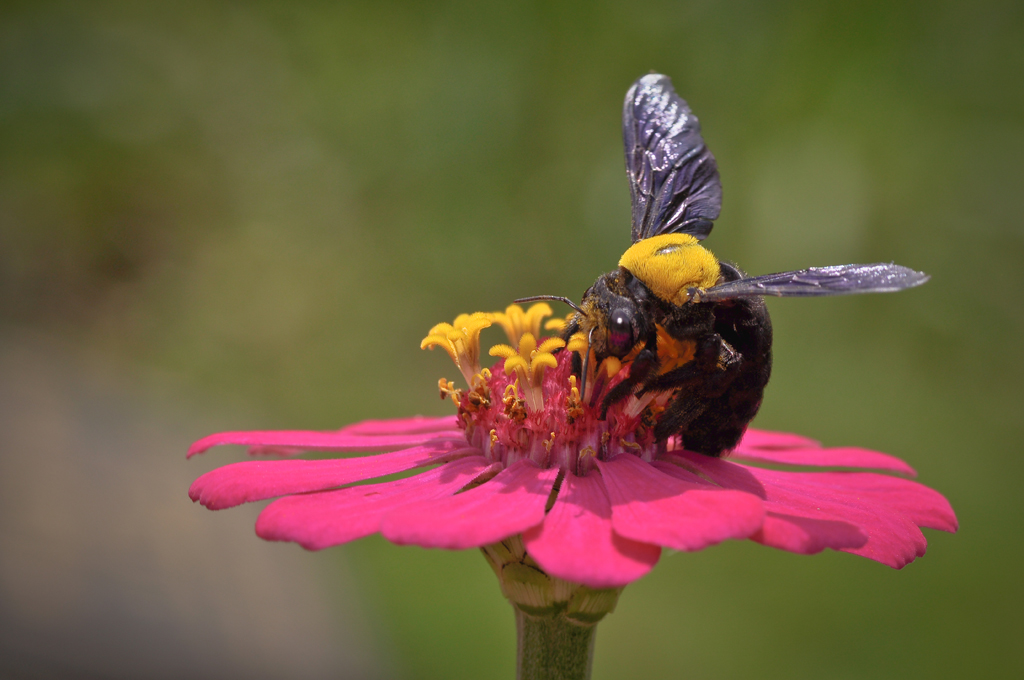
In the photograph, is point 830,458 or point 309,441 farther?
point 830,458

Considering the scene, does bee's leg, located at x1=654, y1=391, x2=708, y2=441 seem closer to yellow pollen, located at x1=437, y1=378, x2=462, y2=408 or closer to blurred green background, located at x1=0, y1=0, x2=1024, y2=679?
yellow pollen, located at x1=437, y1=378, x2=462, y2=408

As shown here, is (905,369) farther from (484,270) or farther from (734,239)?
(484,270)

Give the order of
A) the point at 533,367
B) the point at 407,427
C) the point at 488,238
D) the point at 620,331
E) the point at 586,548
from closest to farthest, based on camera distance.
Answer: the point at 586,548 < the point at 620,331 < the point at 533,367 < the point at 407,427 < the point at 488,238

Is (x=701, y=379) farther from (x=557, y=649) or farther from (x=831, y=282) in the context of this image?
(x=557, y=649)

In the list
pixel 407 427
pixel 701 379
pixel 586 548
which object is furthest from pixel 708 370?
pixel 407 427

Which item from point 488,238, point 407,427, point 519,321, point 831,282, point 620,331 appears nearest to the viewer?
point 831,282

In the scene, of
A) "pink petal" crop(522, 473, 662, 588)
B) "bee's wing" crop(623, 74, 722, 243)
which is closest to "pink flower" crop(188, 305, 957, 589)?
"pink petal" crop(522, 473, 662, 588)

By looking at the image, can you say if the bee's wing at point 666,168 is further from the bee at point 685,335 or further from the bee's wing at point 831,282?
the bee's wing at point 831,282
